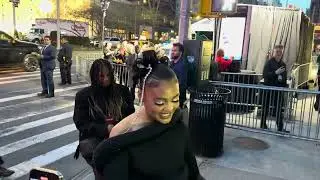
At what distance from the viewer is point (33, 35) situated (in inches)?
1911

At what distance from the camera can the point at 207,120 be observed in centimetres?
650

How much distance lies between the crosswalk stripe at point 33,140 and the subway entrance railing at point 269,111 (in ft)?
10.5

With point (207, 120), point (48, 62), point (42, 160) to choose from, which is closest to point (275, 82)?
point (207, 120)

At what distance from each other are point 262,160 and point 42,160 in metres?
3.47

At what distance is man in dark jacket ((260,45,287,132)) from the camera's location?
8.52 meters

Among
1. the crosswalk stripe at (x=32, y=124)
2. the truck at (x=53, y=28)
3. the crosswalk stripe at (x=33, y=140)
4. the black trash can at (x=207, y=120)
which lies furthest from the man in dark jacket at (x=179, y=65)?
the truck at (x=53, y=28)

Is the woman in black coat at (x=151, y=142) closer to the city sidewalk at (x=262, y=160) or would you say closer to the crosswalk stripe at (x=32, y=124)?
the city sidewalk at (x=262, y=160)

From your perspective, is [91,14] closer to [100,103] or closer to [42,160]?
[42,160]

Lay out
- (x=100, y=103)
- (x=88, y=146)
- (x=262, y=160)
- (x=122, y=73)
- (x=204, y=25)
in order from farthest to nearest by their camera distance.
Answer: (x=204, y=25), (x=122, y=73), (x=262, y=160), (x=100, y=103), (x=88, y=146)

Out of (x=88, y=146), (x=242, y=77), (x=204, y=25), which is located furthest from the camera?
(x=204, y=25)

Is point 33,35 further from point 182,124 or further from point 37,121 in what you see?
point 182,124

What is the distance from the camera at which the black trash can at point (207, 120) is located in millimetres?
6473

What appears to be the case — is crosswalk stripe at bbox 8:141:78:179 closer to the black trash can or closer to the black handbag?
the black trash can

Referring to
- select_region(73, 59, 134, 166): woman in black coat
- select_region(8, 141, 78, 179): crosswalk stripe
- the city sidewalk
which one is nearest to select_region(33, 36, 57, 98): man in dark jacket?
select_region(8, 141, 78, 179): crosswalk stripe
